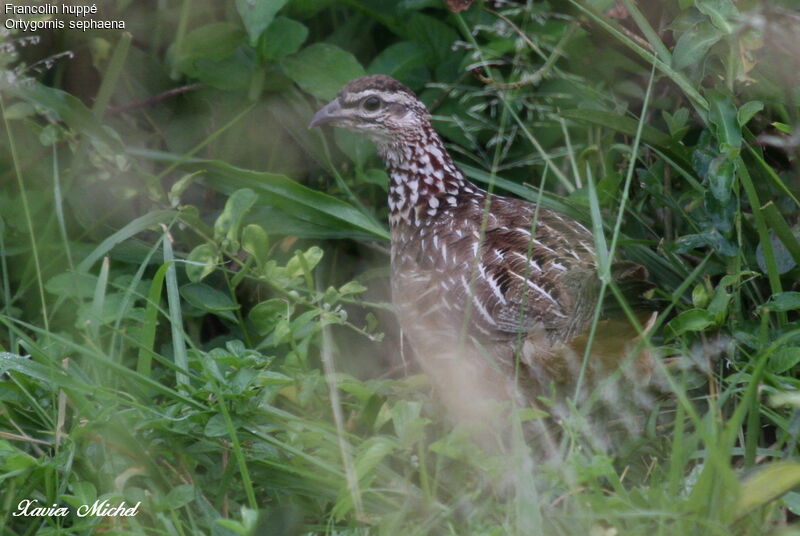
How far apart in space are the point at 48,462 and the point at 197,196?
171 centimetres

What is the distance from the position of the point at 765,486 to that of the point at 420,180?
6.53 ft

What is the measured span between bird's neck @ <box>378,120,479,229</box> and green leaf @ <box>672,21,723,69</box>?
105 centimetres

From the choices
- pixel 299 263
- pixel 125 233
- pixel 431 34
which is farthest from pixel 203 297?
pixel 431 34

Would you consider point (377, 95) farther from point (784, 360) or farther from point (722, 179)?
point (784, 360)

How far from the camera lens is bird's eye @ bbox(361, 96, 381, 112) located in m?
3.67

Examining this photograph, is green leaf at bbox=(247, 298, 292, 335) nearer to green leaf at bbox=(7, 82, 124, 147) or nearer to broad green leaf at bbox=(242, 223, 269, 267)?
broad green leaf at bbox=(242, 223, 269, 267)

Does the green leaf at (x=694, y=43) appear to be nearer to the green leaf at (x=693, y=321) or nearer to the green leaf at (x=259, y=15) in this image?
the green leaf at (x=693, y=321)

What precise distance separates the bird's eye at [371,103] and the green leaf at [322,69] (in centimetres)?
12

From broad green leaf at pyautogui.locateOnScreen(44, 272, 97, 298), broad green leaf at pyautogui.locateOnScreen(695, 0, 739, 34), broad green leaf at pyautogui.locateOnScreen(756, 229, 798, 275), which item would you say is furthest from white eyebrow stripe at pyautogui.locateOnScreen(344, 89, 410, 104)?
broad green leaf at pyautogui.locateOnScreen(756, 229, 798, 275)

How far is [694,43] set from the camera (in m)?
2.94

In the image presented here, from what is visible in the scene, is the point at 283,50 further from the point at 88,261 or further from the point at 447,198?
the point at 88,261

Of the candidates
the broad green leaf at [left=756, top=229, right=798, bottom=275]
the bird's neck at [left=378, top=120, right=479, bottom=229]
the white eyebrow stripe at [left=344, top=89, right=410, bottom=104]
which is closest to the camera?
the broad green leaf at [left=756, top=229, right=798, bottom=275]

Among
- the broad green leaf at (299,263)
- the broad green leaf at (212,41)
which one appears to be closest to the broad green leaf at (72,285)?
the broad green leaf at (299,263)

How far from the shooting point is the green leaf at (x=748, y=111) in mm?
2867
